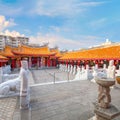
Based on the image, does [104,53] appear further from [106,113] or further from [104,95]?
[106,113]

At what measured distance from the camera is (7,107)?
453 centimetres

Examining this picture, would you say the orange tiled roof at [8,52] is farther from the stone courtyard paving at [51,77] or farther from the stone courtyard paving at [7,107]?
the stone courtyard paving at [7,107]

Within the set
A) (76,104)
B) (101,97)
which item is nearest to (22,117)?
(76,104)

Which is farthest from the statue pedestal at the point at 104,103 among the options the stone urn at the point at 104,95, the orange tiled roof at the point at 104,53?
the orange tiled roof at the point at 104,53

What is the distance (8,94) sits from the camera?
5684 millimetres

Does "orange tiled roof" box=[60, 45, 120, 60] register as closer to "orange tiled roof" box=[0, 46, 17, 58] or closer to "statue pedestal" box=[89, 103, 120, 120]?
"statue pedestal" box=[89, 103, 120, 120]

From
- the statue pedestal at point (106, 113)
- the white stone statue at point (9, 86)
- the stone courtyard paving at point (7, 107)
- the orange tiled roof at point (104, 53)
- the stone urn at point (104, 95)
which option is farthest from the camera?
the orange tiled roof at point (104, 53)

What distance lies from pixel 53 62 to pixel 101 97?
86.8ft

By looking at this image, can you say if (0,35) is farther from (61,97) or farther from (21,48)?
(61,97)

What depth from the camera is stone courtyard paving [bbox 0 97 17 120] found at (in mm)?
3861

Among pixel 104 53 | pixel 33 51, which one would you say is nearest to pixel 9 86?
pixel 104 53

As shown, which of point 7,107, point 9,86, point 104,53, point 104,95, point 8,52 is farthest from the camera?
point 8,52

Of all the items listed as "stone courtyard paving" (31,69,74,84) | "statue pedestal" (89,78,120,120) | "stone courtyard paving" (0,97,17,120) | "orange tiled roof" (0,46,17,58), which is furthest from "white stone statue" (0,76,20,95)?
"orange tiled roof" (0,46,17,58)

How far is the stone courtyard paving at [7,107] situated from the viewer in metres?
3.86
